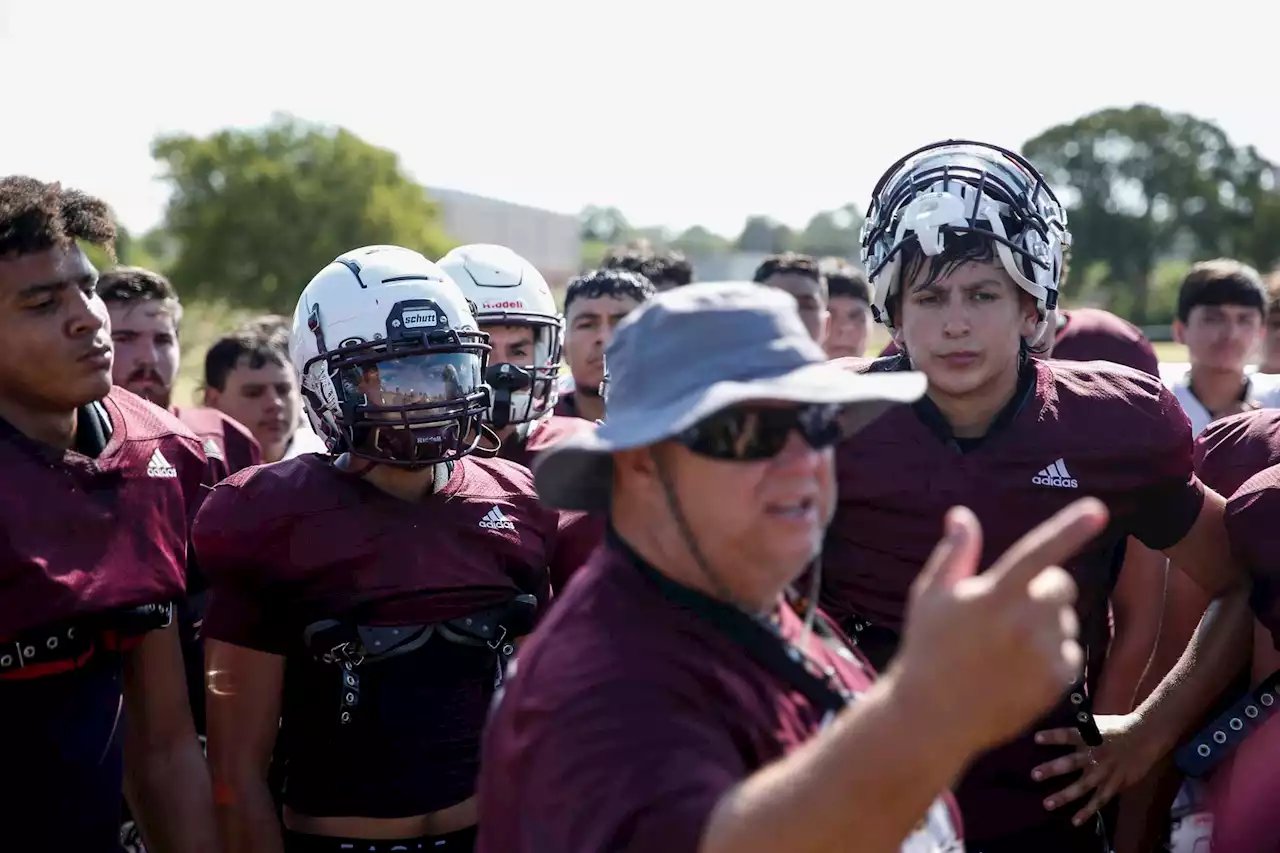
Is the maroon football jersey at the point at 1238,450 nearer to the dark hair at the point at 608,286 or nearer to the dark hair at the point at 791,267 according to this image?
the dark hair at the point at 608,286

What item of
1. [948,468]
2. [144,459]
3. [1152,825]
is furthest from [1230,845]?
[144,459]

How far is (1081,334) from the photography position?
5.73 m

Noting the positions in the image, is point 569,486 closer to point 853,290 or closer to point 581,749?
point 581,749

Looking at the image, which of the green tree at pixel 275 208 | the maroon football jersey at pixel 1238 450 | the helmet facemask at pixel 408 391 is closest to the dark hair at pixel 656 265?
the helmet facemask at pixel 408 391

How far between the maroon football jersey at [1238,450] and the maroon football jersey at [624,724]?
2010mm

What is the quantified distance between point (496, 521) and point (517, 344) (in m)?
1.22

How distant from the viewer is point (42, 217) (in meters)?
3.10

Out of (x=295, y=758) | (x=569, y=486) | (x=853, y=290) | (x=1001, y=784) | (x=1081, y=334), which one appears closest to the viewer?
(x=569, y=486)

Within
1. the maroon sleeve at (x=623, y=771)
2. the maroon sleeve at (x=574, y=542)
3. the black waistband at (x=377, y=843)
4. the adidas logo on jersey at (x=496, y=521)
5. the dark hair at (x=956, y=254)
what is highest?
the dark hair at (x=956, y=254)

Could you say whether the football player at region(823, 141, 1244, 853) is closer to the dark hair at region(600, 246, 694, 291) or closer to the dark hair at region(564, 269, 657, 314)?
the dark hair at region(564, 269, 657, 314)

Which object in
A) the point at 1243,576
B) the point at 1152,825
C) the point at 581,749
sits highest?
the point at 581,749

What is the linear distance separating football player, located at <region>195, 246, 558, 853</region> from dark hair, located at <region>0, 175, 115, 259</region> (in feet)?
2.29

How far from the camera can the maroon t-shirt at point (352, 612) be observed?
116 inches

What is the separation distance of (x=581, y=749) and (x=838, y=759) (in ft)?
1.01
